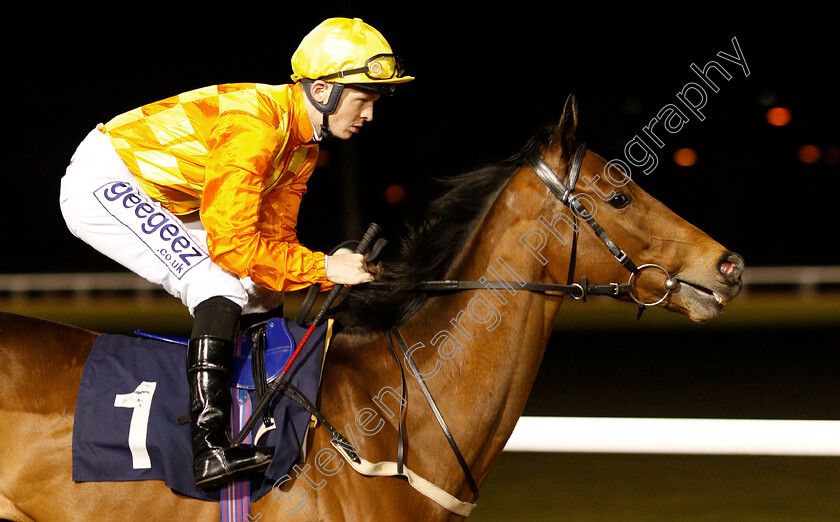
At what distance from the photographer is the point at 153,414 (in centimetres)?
223

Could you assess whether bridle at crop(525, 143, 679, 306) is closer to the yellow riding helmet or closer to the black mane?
the black mane

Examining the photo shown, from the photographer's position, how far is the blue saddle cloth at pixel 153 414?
219 centimetres

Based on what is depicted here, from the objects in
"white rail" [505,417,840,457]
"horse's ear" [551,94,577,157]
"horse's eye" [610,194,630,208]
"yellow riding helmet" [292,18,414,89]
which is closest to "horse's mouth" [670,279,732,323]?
"horse's eye" [610,194,630,208]

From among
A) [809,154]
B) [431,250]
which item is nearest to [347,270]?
[431,250]

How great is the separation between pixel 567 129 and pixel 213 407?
4.05 feet

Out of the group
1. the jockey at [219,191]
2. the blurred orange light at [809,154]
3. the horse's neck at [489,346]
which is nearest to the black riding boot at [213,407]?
the jockey at [219,191]

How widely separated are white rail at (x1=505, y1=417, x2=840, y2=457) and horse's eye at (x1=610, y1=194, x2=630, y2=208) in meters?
0.95

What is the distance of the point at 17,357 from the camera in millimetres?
2334

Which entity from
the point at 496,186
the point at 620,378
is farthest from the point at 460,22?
the point at 496,186

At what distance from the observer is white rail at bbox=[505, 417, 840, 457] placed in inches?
114

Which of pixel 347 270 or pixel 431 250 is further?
pixel 431 250

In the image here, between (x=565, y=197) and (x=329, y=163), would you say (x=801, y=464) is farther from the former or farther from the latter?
(x=329, y=163)

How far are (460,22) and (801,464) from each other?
19805 millimetres

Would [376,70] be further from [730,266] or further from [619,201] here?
[730,266]
